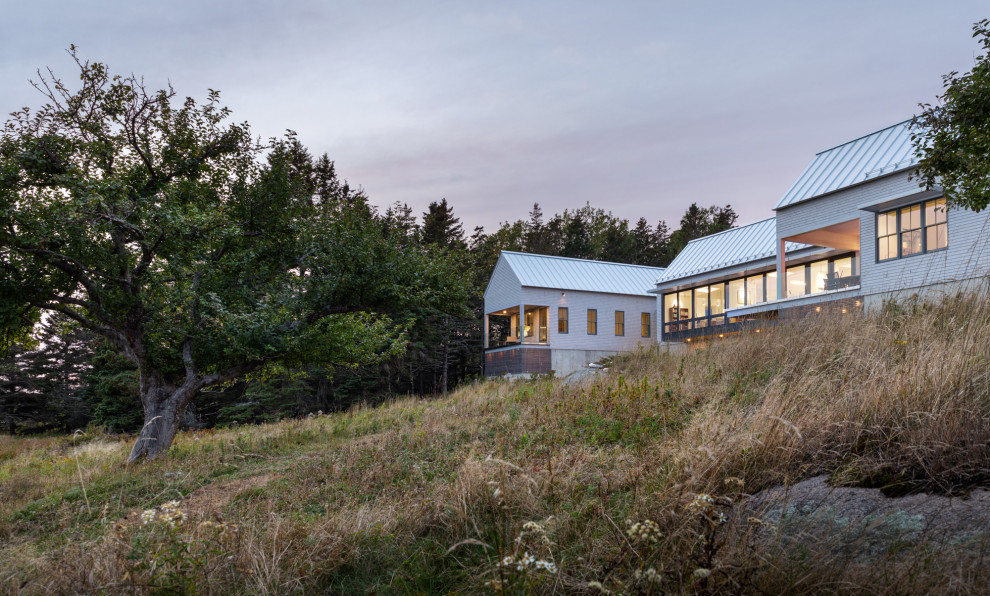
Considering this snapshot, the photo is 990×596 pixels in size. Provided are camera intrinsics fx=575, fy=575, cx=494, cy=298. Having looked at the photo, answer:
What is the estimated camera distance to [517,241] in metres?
59.0

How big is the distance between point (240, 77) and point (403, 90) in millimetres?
4016

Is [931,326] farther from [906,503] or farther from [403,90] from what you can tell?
[403,90]

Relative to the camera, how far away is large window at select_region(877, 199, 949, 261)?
15469mm

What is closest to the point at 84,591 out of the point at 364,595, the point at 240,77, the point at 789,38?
the point at 364,595

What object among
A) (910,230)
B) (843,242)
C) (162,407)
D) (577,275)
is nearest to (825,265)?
(843,242)

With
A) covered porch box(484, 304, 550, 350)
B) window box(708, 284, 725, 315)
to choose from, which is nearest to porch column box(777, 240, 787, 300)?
window box(708, 284, 725, 315)

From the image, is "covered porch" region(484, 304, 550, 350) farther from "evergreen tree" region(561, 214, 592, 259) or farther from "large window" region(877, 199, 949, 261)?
"evergreen tree" region(561, 214, 592, 259)

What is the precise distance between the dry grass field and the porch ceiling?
1294 centimetres

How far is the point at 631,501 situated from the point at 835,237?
20122mm

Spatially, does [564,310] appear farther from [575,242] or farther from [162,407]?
[575,242]

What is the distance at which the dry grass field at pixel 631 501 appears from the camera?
281 centimetres

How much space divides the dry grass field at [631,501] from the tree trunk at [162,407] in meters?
3.52

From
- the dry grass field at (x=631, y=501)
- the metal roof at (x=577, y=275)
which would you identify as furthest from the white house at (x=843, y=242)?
the dry grass field at (x=631, y=501)

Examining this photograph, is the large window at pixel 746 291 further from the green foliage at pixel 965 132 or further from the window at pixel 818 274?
the green foliage at pixel 965 132
